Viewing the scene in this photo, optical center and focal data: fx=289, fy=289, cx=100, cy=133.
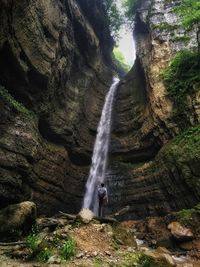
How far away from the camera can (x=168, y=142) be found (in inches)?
734

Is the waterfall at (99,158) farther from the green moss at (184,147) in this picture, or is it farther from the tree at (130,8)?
the tree at (130,8)

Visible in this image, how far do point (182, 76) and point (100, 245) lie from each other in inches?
575

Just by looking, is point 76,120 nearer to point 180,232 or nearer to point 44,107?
point 44,107

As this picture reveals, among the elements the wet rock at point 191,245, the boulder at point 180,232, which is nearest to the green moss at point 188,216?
the boulder at point 180,232

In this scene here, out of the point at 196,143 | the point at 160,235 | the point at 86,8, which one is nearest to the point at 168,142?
the point at 196,143

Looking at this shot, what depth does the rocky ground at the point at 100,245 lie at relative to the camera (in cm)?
793

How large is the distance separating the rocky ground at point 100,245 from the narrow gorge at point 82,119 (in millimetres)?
3250

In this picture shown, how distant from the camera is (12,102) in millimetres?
15555

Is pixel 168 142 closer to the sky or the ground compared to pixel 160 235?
closer to the sky

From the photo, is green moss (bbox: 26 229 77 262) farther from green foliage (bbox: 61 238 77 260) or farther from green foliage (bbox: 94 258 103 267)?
green foliage (bbox: 94 258 103 267)

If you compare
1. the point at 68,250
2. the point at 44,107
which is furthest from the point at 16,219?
the point at 44,107

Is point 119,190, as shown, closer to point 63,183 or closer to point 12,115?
point 63,183

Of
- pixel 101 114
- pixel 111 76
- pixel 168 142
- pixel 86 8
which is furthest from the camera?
pixel 111 76

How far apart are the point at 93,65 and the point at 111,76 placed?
5.80 meters
